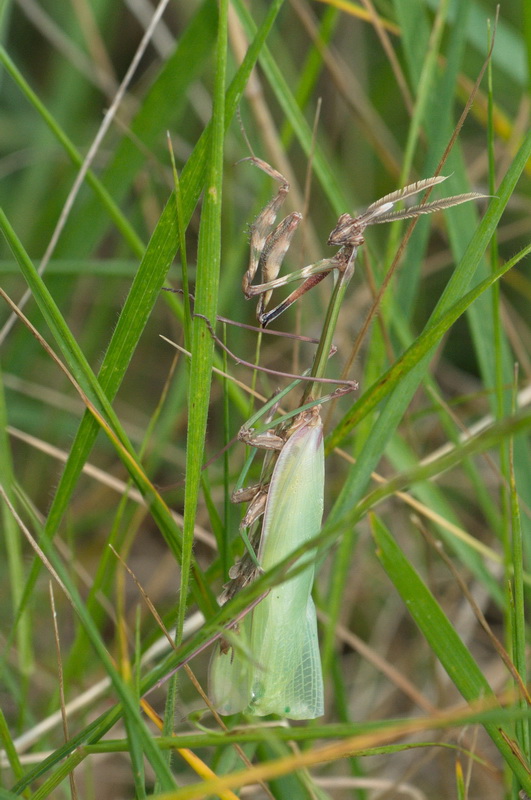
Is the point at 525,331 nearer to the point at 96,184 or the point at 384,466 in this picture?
the point at 384,466

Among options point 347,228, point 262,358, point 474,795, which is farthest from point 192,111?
point 474,795

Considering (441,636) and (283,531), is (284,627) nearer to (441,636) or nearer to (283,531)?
(283,531)

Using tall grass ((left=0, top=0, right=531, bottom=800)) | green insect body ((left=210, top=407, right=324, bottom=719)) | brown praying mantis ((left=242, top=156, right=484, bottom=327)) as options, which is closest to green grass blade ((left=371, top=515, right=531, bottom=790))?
tall grass ((left=0, top=0, right=531, bottom=800))

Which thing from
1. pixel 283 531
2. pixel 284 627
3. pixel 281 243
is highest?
pixel 281 243

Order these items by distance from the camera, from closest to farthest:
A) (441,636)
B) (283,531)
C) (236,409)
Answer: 1. (441,636)
2. (283,531)
3. (236,409)

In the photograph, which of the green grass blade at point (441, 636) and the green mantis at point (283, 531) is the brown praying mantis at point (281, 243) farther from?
the green grass blade at point (441, 636)

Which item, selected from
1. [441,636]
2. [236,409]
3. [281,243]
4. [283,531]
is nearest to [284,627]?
[283,531]

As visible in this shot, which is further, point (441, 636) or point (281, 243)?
point (281, 243)
